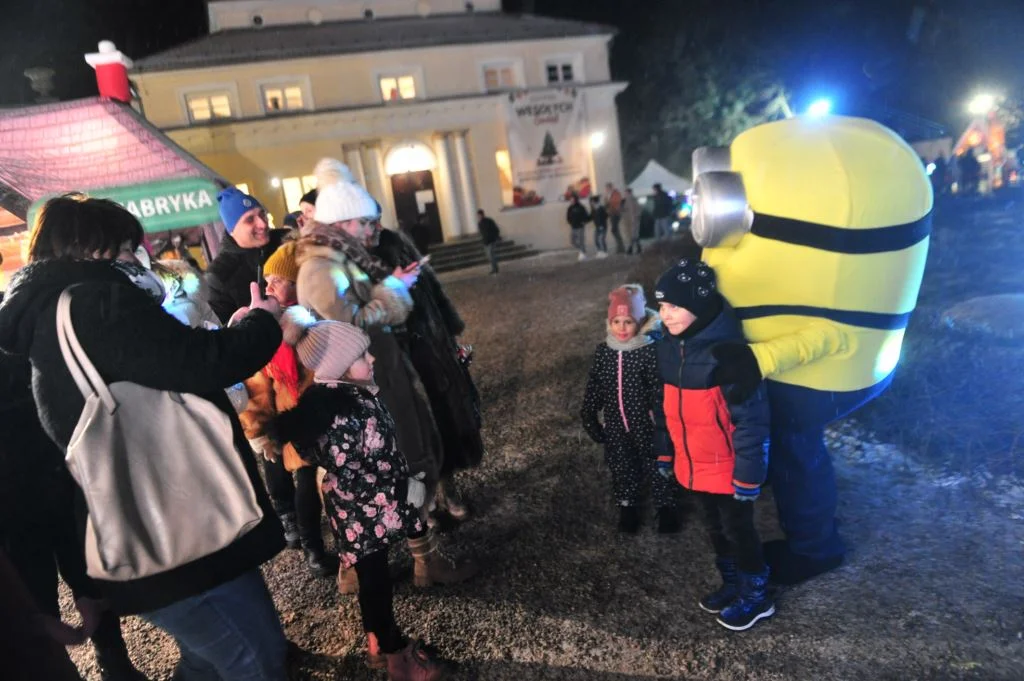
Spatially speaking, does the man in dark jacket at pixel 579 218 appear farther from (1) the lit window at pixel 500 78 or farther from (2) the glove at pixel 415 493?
(2) the glove at pixel 415 493

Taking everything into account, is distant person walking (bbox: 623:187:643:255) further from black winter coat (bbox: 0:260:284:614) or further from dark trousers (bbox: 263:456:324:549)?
black winter coat (bbox: 0:260:284:614)

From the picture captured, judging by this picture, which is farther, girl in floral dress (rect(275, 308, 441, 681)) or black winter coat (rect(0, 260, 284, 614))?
girl in floral dress (rect(275, 308, 441, 681))

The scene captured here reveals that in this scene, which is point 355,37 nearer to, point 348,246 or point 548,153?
point 548,153

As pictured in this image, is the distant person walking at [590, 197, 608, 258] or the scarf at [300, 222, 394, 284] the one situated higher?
the scarf at [300, 222, 394, 284]

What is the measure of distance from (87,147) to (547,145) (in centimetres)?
1654

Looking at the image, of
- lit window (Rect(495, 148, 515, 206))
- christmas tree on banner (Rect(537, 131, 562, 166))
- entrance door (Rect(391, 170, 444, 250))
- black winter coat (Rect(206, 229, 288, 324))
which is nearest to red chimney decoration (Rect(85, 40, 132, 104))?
black winter coat (Rect(206, 229, 288, 324))

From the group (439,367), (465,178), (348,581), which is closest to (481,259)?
(465,178)

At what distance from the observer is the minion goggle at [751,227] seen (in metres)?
2.29

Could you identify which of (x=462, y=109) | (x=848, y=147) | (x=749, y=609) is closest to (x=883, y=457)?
(x=749, y=609)

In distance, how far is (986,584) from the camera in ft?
8.20

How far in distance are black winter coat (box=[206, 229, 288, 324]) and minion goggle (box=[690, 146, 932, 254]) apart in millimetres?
2405

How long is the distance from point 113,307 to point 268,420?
0.90 meters

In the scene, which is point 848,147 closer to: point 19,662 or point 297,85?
point 19,662

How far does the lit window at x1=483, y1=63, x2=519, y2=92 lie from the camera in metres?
21.2
